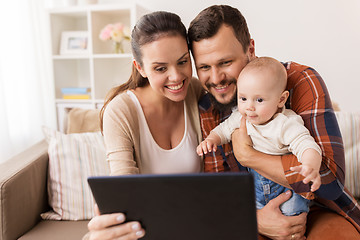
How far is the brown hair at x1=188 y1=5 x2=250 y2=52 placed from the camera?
1252 millimetres

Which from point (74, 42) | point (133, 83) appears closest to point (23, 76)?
point (74, 42)

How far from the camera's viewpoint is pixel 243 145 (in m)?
1.21

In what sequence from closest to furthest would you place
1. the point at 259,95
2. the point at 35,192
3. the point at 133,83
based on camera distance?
the point at 259,95, the point at 133,83, the point at 35,192

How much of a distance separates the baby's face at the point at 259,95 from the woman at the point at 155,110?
10.2 inches

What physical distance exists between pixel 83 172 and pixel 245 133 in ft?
3.45

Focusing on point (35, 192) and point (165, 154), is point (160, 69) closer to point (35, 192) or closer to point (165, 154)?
point (165, 154)

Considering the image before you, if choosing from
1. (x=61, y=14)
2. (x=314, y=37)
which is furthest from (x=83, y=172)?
(x=314, y=37)

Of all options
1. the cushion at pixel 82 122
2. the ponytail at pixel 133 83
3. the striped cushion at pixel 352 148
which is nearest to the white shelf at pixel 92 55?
the cushion at pixel 82 122

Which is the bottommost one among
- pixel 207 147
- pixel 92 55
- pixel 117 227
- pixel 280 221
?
pixel 280 221

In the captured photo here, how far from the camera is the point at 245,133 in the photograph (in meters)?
1.23

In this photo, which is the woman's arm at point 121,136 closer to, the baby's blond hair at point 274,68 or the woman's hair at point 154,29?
the woman's hair at point 154,29

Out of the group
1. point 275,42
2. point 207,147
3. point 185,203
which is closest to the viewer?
point 185,203

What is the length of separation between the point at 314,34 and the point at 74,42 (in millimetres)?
2033

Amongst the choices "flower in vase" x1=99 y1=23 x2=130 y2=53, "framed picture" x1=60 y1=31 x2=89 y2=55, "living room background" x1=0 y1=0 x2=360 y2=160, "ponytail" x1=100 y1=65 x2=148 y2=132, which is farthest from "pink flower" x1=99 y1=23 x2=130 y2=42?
"ponytail" x1=100 y1=65 x2=148 y2=132
